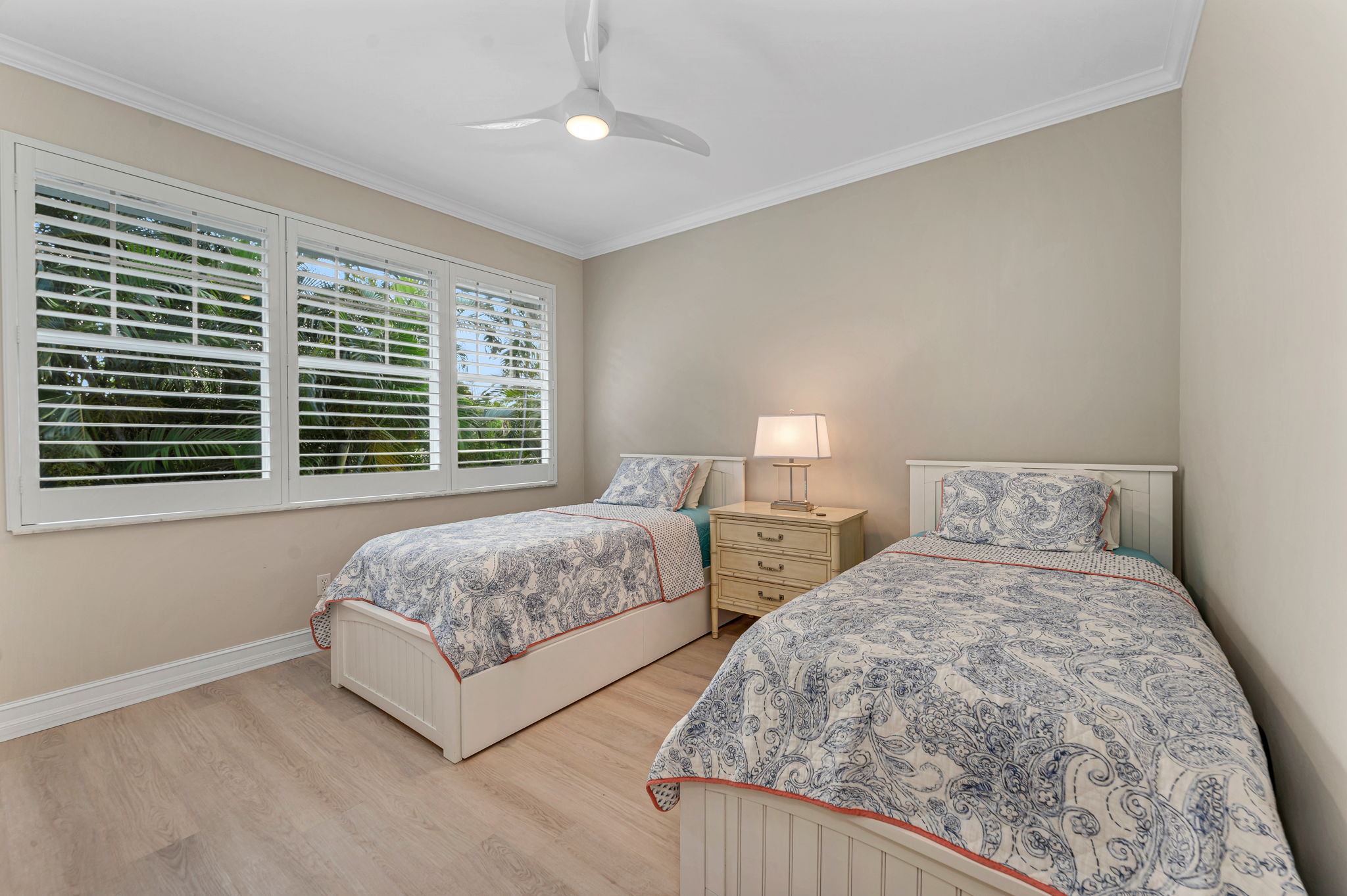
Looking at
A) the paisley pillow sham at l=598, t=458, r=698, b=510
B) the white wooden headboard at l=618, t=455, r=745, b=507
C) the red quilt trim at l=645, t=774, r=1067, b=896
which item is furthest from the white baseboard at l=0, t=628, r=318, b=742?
the red quilt trim at l=645, t=774, r=1067, b=896

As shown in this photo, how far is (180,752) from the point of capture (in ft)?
6.90

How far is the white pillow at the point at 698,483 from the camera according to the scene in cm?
367

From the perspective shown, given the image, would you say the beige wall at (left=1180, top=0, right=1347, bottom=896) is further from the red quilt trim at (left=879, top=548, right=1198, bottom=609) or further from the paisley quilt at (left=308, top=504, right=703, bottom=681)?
the paisley quilt at (left=308, top=504, right=703, bottom=681)

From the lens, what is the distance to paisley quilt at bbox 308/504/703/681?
6.88ft

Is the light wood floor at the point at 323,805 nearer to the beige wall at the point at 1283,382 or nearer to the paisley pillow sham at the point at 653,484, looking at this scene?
the paisley pillow sham at the point at 653,484

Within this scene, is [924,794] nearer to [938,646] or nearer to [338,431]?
[938,646]

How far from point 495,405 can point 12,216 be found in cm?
227

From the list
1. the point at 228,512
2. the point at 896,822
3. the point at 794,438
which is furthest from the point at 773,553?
the point at 228,512

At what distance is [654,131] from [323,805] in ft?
8.33

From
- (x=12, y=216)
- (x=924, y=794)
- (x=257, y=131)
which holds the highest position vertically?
(x=257, y=131)

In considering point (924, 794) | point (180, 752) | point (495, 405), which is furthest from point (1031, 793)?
point (495, 405)

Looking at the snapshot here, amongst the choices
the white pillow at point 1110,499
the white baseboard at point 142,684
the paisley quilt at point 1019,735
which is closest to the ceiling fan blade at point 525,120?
the paisley quilt at point 1019,735

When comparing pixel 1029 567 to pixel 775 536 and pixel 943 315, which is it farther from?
pixel 943 315

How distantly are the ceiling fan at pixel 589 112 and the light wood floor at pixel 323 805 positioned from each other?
2243mm
